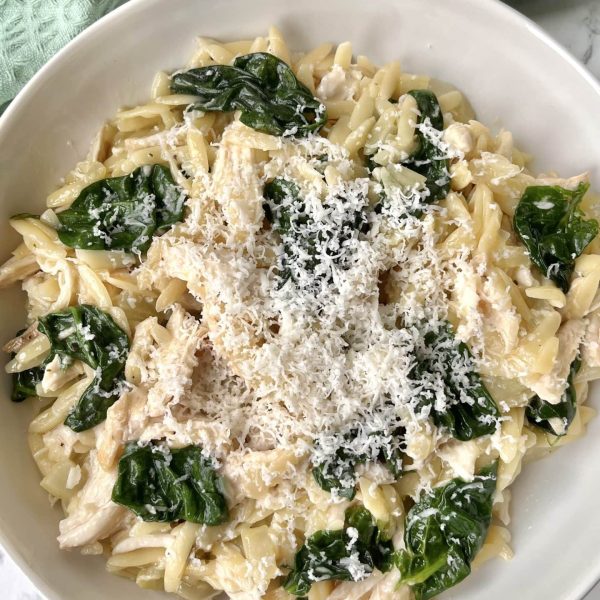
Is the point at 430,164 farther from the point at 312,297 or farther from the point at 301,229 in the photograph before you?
the point at 312,297

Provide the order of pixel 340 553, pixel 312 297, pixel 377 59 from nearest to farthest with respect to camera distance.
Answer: pixel 312 297 < pixel 340 553 < pixel 377 59

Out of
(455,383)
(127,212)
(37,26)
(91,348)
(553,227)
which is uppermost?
(553,227)

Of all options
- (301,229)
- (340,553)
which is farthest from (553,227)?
(340,553)

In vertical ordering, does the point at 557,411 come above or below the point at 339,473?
above

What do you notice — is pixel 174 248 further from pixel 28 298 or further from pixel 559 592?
pixel 559 592

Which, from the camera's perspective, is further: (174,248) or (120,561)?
(120,561)

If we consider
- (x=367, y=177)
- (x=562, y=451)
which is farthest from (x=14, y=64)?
(x=562, y=451)

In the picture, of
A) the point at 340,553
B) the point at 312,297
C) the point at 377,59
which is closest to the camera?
the point at 312,297
